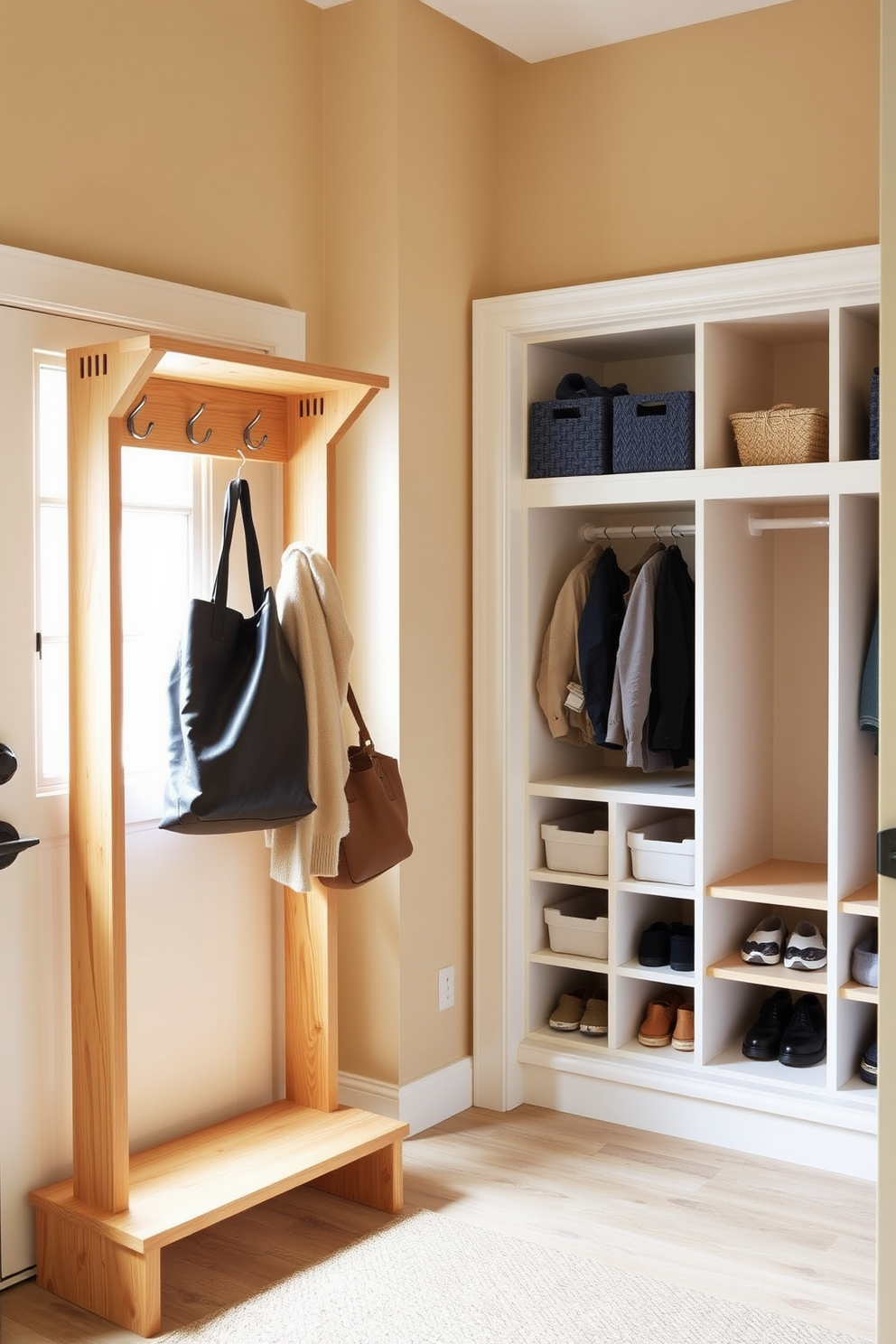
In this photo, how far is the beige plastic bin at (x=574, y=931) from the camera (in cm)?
350

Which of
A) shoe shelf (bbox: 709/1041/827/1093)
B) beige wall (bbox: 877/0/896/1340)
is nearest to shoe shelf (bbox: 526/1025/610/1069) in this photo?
shoe shelf (bbox: 709/1041/827/1093)

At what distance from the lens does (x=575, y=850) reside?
3.51m

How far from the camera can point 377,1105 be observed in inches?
130

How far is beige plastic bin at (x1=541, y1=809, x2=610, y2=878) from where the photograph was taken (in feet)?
11.4

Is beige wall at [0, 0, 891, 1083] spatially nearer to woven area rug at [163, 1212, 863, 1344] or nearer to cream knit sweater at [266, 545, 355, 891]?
cream knit sweater at [266, 545, 355, 891]

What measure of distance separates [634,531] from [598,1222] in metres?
1.78

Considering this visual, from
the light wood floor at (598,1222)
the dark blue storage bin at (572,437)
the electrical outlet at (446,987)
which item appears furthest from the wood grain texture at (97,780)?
the dark blue storage bin at (572,437)

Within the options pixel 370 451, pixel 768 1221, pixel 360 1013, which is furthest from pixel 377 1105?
pixel 370 451

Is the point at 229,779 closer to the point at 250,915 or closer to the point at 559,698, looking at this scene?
the point at 250,915

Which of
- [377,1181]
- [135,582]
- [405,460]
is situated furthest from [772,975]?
[135,582]

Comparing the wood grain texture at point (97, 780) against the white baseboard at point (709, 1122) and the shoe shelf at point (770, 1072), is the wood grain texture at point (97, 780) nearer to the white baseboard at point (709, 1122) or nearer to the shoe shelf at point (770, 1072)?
the white baseboard at point (709, 1122)

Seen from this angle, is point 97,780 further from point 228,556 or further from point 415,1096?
point 415,1096

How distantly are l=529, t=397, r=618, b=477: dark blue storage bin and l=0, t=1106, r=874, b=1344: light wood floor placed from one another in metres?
1.72

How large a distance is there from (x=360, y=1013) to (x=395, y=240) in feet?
6.39
